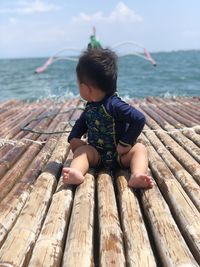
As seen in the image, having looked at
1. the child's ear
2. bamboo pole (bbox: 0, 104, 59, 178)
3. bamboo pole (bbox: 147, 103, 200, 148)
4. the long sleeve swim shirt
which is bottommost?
bamboo pole (bbox: 147, 103, 200, 148)

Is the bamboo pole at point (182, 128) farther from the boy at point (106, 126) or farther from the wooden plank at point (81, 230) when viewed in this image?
A: the wooden plank at point (81, 230)

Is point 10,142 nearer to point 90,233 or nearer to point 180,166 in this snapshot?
point 180,166

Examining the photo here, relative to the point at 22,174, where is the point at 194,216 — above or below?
above

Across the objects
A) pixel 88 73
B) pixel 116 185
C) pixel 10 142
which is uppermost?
pixel 88 73

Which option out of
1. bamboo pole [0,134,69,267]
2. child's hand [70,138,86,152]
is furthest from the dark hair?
bamboo pole [0,134,69,267]

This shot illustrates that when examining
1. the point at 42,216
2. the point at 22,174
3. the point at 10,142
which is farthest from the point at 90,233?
the point at 10,142

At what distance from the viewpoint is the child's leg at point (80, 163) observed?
11.1 feet

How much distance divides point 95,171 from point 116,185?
0.35m

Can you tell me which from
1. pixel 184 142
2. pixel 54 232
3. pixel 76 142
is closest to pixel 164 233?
pixel 54 232

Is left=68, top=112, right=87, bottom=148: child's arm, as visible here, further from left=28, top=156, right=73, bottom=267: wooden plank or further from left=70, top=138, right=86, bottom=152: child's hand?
left=28, top=156, right=73, bottom=267: wooden plank

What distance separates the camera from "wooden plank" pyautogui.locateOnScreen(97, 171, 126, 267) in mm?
2339

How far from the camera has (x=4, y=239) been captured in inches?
105

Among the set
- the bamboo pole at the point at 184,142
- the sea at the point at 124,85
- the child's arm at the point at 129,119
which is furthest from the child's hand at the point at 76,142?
the bamboo pole at the point at 184,142

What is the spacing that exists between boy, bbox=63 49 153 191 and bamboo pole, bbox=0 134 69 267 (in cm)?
22
